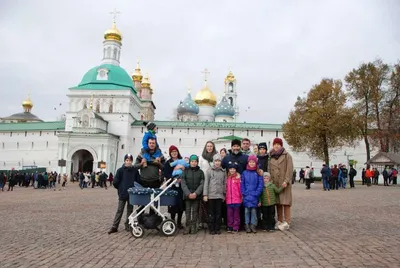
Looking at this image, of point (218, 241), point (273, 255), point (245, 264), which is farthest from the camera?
point (218, 241)

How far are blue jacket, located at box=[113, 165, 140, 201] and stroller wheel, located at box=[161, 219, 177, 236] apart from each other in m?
1.20

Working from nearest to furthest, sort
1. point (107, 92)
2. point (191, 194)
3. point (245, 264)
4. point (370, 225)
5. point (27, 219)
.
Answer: point (245, 264), point (191, 194), point (370, 225), point (27, 219), point (107, 92)

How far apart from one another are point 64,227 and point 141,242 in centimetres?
289

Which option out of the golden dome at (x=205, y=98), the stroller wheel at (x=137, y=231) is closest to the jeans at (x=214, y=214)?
the stroller wheel at (x=137, y=231)

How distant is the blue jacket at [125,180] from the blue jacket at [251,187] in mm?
2489

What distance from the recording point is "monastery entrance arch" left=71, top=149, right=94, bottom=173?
167 feet

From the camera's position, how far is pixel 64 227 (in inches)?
360

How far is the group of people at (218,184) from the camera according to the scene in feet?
27.3

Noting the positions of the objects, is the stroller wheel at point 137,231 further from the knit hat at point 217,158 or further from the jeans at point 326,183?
the jeans at point 326,183

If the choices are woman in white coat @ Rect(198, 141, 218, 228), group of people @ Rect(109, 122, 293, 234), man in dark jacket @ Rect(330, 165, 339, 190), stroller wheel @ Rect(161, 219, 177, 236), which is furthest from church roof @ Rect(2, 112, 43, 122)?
stroller wheel @ Rect(161, 219, 177, 236)

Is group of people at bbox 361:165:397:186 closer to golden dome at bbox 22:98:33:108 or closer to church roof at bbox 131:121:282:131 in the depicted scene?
church roof at bbox 131:121:282:131

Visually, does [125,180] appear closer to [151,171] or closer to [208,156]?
[151,171]

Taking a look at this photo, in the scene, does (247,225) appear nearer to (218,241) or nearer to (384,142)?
(218,241)

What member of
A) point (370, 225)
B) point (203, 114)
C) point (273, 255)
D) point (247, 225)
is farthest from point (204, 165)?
point (203, 114)
